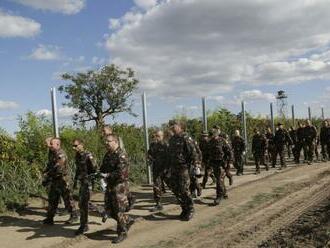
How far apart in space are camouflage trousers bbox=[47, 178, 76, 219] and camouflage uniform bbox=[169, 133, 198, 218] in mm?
2280

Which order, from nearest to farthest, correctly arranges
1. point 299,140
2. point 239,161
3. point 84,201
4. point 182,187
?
point 84,201 → point 182,187 → point 239,161 → point 299,140

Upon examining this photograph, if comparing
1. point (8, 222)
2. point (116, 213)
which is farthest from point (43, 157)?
point (116, 213)

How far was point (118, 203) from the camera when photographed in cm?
1060

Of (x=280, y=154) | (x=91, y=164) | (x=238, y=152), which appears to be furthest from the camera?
(x=280, y=154)

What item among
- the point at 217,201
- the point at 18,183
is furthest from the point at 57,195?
the point at 217,201

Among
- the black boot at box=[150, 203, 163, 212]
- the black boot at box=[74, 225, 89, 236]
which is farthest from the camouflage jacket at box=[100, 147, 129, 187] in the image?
the black boot at box=[150, 203, 163, 212]

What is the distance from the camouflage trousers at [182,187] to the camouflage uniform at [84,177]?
6.48ft

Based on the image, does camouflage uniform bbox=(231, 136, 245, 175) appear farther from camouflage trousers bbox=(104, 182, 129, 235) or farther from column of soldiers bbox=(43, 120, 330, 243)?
camouflage trousers bbox=(104, 182, 129, 235)

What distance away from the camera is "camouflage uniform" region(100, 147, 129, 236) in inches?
415

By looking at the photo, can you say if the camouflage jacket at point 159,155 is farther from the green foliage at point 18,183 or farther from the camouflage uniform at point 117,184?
the green foliage at point 18,183

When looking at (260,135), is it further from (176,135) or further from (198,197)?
(176,135)

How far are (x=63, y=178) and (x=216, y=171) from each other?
4.01 metres

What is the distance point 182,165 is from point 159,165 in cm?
160

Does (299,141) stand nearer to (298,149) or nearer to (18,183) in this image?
(298,149)
